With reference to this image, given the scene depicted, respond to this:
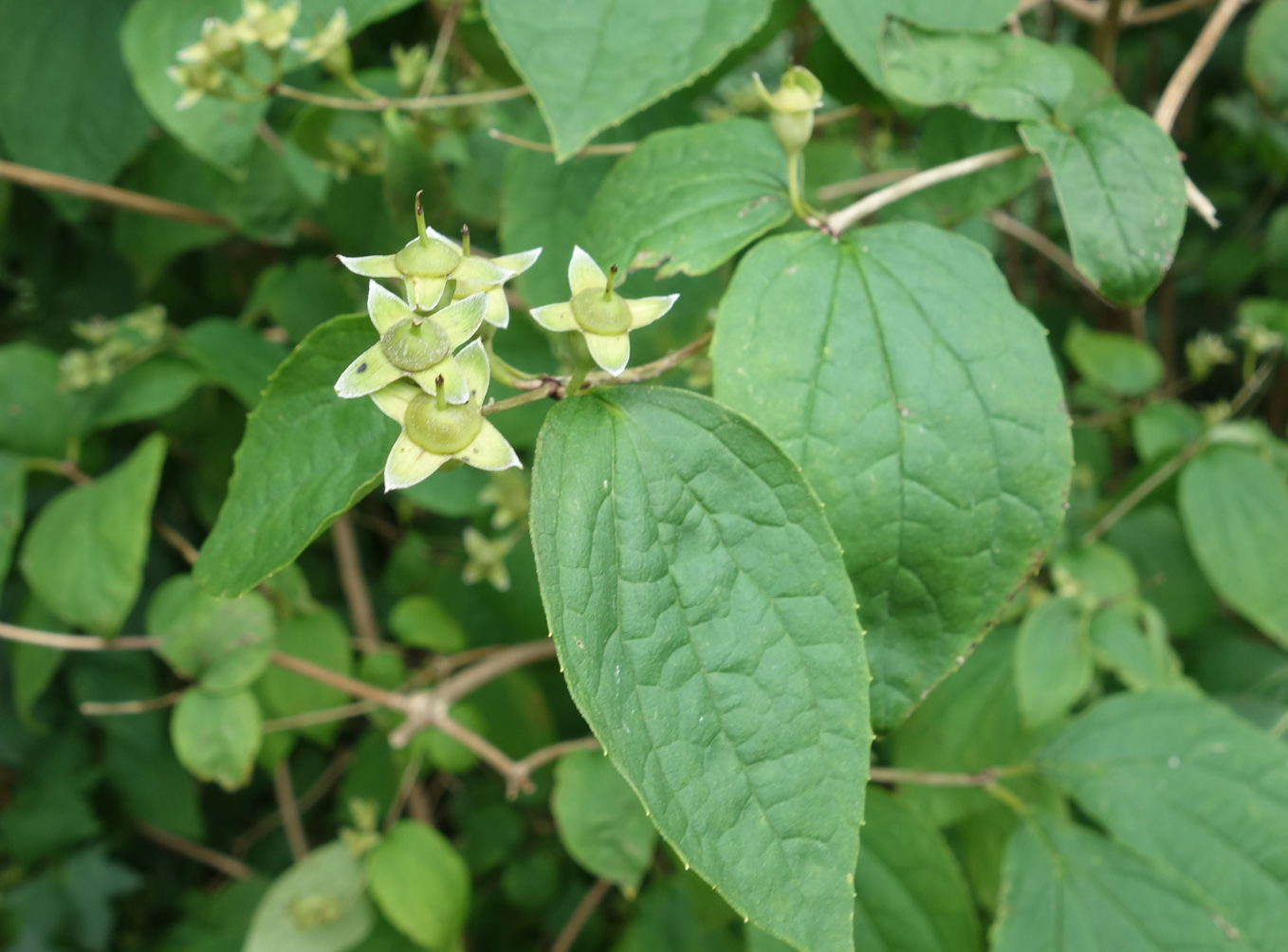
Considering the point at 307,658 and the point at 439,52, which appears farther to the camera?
the point at 307,658

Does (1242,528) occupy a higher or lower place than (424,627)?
higher

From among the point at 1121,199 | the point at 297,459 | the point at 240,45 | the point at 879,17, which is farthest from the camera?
the point at 240,45

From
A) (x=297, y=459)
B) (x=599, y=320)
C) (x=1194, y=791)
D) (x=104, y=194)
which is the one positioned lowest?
(x=1194, y=791)

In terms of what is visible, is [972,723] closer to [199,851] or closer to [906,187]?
[906,187]

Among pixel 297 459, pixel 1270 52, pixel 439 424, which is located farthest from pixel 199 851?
pixel 1270 52

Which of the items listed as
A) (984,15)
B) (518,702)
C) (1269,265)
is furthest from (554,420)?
(1269,265)

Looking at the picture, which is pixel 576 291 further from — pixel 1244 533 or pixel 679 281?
pixel 1244 533

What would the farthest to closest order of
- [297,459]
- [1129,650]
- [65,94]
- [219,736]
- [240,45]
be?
[65,94] < [1129,650] < [219,736] < [240,45] < [297,459]
